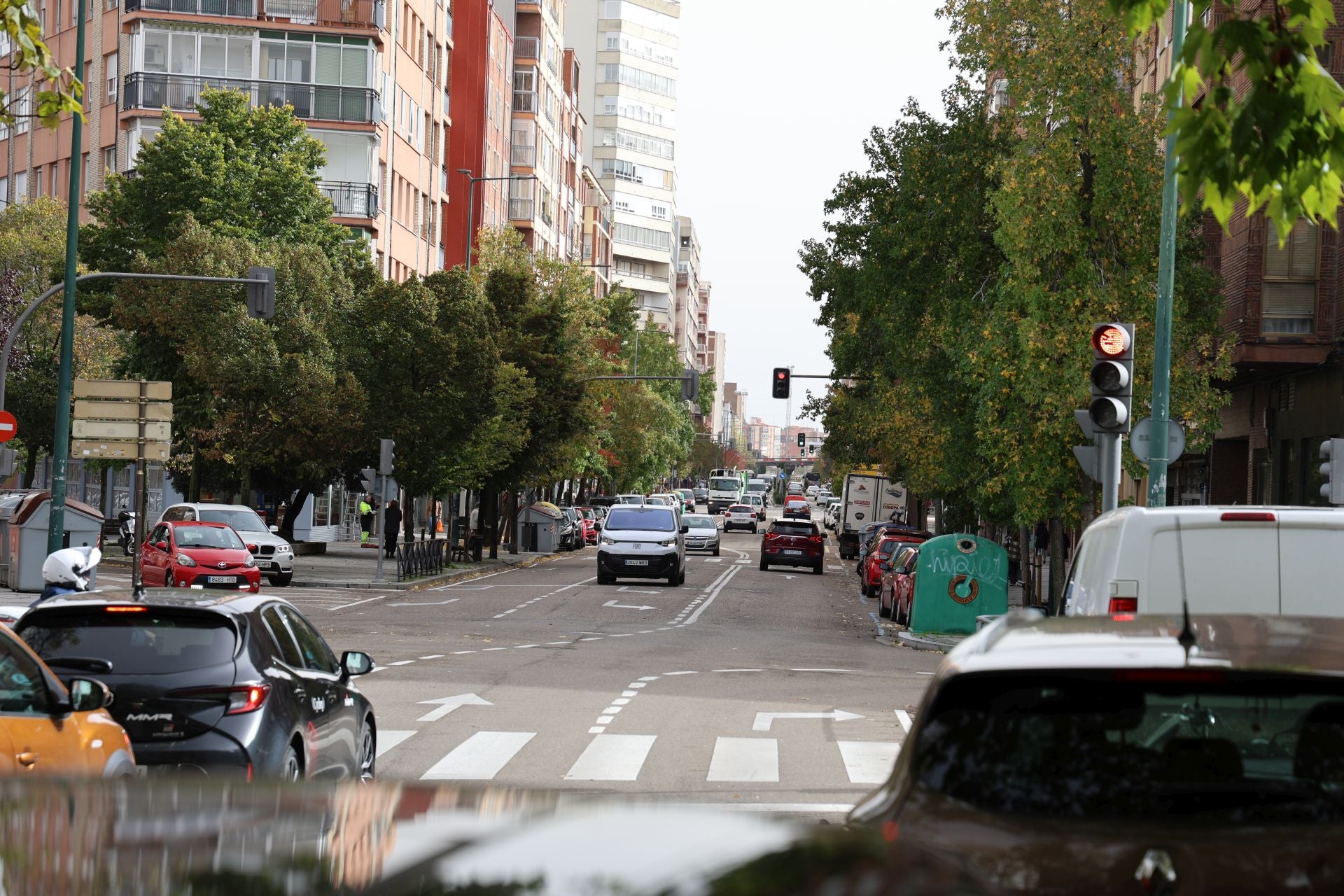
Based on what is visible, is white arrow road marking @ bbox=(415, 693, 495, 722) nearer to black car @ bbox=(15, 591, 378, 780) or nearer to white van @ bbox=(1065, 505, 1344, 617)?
black car @ bbox=(15, 591, 378, 780)

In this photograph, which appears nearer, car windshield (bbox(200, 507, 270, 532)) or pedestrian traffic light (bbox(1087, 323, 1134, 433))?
pedestrian traffic light (bbox(1087, 323, 1134, 433))

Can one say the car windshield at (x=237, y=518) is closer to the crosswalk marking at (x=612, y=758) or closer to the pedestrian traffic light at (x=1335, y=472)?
the pedestrian traffic light at (x=1335, y=472)

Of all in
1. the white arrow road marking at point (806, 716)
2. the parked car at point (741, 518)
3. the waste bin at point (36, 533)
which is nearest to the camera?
the white arrow road marking at point (806, 716)

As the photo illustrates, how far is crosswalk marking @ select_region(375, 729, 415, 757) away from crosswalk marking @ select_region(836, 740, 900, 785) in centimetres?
345

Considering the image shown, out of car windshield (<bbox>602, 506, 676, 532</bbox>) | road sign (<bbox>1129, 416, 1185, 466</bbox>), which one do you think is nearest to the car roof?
road sign (<bbox>1129, 416, 1185, 466</bbox>)

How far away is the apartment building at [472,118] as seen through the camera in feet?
269

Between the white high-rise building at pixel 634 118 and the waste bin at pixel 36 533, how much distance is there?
132 metres

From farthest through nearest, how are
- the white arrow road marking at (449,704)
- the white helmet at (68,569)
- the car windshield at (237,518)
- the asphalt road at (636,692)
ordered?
the car windshield at (237,518) → the white arrow road marking at (449,704) → the white helmet at (68,569) → the asphalt road at (636,692)

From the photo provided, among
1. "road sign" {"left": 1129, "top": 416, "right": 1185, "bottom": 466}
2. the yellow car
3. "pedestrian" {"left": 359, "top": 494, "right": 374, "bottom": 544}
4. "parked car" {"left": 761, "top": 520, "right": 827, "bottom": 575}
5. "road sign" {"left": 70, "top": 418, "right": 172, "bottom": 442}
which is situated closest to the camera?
the yellow car

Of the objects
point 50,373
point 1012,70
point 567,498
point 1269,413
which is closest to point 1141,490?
point 1269,413

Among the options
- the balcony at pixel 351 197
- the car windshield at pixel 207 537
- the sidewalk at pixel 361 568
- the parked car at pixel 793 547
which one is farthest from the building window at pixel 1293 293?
the balcony at pixel 351 197

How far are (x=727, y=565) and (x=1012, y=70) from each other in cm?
3096

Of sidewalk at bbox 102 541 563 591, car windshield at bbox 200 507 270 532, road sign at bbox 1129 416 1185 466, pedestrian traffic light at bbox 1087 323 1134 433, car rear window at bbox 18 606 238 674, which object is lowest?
sidewalk at bbox 102 541 563 591

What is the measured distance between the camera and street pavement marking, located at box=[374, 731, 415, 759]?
14.2 m
